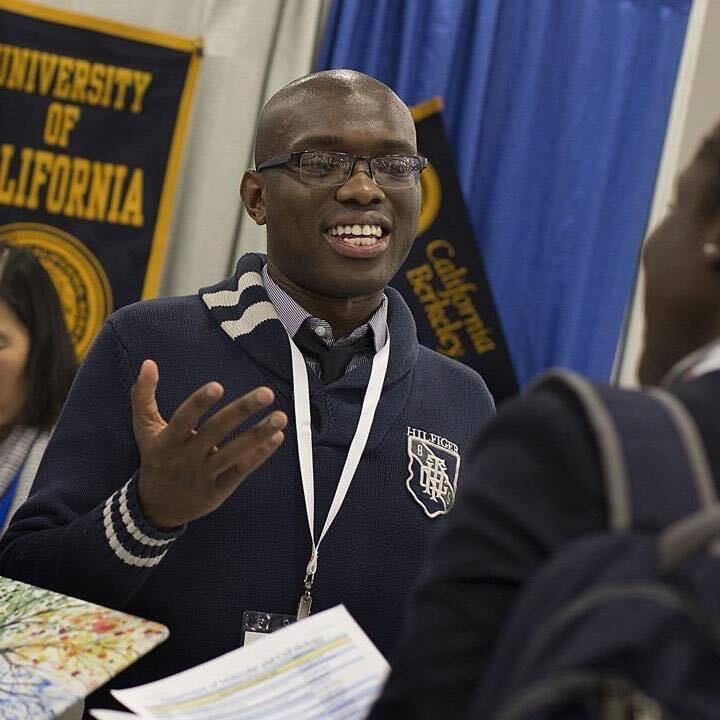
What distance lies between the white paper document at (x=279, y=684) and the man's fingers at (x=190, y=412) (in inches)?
12.0

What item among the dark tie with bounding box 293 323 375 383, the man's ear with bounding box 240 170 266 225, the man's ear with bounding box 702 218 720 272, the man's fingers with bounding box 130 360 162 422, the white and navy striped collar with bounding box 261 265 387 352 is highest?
the man's ear with bounding box 240 170 266 225

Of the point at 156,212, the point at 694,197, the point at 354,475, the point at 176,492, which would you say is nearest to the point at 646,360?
the point at 694,197

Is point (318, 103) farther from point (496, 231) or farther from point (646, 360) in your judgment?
point (496, 231)

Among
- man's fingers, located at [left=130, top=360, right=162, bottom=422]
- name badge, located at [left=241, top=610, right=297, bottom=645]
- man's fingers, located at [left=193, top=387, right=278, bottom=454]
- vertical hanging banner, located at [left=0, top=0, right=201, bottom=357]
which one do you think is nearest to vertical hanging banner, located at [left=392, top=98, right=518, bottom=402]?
vertical hanging banner, located at [left=0, top=0, right=201, bottom=357]

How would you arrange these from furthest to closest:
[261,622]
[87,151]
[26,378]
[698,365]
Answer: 1. [87,151]
2. [26,378]
3. [261,622]
4. [698,365]

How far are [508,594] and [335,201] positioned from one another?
143 cm

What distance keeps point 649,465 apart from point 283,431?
1262 mm

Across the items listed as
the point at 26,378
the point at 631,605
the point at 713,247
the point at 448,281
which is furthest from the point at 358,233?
the point at 448,281

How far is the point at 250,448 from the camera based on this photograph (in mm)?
1678

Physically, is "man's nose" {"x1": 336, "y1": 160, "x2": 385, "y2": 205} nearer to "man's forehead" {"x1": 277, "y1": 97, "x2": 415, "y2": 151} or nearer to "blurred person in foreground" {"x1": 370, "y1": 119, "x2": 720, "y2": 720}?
"man's forehead" {"x1": 277, "y1": 97, "x2": 415, "y2": 151}

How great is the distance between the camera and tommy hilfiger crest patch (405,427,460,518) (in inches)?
85.9

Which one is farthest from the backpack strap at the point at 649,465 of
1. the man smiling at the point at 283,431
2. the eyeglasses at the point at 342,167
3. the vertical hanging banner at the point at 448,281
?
the vertical hanging banner at the point at 448,281

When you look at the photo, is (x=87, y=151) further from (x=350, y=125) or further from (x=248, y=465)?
(x=248, y=465)

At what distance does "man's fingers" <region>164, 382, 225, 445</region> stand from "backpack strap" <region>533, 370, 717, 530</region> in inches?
27.3
